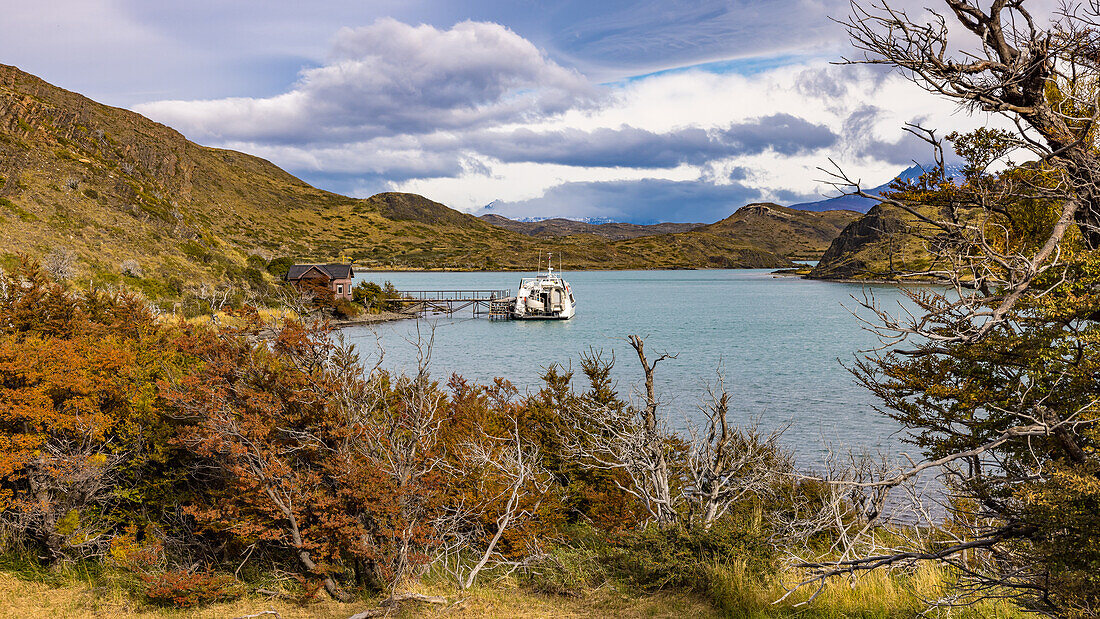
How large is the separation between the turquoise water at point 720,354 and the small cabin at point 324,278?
25.4 feet

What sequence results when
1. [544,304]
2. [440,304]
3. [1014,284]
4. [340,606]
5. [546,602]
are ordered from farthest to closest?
[440,304]
[544,304]
[340,606]
[546,602]
[1014,284]

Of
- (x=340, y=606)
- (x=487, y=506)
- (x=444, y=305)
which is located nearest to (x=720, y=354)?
(x=487, y=506)

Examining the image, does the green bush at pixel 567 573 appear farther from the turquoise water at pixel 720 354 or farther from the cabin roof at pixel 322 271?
the cabin roof at pixel 322 271

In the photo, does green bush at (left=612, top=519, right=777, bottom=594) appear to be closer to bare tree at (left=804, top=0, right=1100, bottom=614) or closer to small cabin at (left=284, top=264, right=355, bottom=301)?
bare tree at (left=804, top=0, right=1100, bottom=614)

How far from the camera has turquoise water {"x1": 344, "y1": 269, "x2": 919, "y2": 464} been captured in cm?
2430

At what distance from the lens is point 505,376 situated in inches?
1430

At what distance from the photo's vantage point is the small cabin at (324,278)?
214 feet

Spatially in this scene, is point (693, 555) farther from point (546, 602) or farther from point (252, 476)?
point (252, 476)

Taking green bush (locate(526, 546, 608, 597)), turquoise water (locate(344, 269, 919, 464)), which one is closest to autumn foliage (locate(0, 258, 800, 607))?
green bush (locate(526, 546, 608, 597))

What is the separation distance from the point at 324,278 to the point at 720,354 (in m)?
41.1

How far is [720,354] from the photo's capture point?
4100 centimetres

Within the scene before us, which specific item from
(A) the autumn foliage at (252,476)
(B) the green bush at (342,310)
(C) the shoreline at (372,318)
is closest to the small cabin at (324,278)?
(B) the green bush at (342,310)

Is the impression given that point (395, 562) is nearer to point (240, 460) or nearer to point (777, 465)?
point (240, 460)

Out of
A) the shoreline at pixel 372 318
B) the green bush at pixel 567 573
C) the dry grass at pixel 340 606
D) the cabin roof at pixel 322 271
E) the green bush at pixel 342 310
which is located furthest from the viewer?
the cabin roof at pixel 322 271
